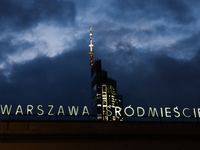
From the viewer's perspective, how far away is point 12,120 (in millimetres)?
37781

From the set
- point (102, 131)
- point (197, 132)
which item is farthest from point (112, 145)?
point (197, 132)

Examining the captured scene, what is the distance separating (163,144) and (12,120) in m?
21.4

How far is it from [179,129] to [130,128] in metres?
7.60

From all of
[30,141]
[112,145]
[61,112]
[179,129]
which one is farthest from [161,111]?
[30,141]

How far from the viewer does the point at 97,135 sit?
3834 cm

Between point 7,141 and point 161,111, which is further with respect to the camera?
point 161,111

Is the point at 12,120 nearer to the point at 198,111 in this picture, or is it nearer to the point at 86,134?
the point at 86,134

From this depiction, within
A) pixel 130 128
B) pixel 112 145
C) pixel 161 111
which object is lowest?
pixel 112 145

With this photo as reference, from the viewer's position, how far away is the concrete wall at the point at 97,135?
1447 inches

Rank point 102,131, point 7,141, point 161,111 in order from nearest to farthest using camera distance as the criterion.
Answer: point 7,141 → point 102,131 → point 161,111

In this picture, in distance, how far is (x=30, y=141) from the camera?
120ft

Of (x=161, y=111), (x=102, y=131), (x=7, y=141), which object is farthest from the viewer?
(x=161, y=111)

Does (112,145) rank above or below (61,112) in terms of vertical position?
below

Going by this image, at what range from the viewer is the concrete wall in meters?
36.8
